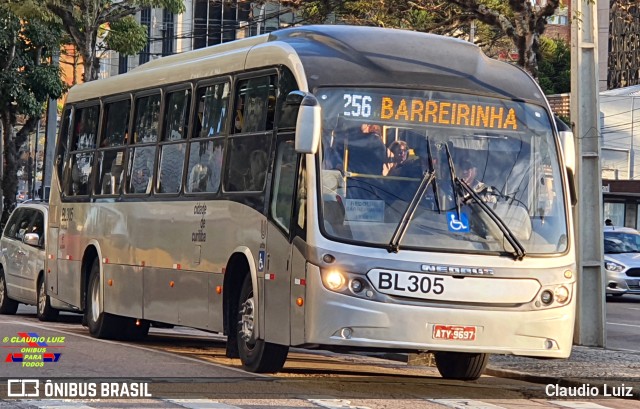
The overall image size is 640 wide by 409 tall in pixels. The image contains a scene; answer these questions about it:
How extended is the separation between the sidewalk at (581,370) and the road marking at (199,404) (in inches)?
168

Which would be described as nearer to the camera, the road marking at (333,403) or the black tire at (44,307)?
the road marking at (333,403)

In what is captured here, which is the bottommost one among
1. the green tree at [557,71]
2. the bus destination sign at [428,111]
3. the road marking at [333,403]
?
the road marking at [333,403]

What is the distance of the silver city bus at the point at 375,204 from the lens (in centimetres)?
1080

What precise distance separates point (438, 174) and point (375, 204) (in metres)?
0.65

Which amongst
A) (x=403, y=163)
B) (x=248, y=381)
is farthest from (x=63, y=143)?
(x=403, y=163)

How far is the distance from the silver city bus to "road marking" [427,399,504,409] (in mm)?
473

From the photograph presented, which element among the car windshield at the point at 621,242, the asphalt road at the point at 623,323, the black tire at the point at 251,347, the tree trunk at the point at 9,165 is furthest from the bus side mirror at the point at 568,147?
the tree trunk at the point at 9,165

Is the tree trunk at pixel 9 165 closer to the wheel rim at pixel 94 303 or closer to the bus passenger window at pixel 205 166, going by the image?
the wheel rim at pixel 94 303

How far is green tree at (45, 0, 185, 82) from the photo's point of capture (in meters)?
31.9

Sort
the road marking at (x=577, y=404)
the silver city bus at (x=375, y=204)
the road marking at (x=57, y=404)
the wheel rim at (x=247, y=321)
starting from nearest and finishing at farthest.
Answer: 1. the road marking at (x=57, y=404)
2. the silver city bus at (x=375, y=204)
3. the road marking at (x=577, y=404)
4. the wheel rim at (x=247, y=321)

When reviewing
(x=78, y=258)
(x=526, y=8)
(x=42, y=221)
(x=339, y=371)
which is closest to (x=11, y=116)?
(x=42, y=221)

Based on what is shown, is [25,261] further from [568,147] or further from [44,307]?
[568,147]

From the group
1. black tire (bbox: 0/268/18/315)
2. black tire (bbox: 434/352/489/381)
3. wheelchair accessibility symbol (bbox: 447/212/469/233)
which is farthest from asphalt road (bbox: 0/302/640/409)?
black tire (bbox: 0/268/18/315)

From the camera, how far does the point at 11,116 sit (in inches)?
1476
